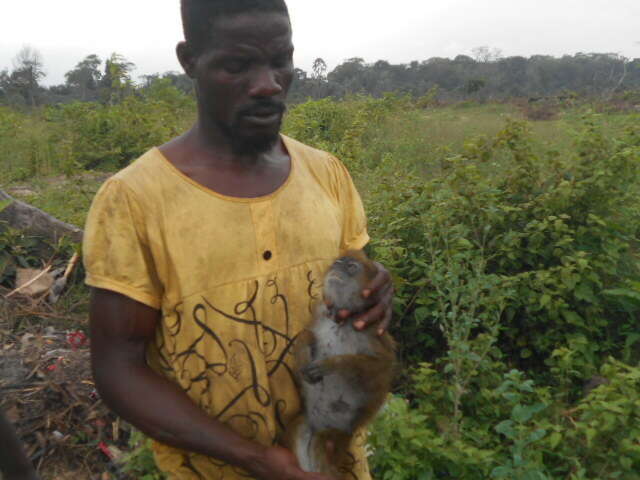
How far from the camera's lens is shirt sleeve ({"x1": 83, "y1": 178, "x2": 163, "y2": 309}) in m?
1.24

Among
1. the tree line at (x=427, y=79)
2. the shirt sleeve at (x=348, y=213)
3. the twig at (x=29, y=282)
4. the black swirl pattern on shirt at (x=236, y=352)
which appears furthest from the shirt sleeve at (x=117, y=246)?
the tree line at (x=427, y=79)

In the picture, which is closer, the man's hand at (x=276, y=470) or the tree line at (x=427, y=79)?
the man's hand at (x=276, y=470)

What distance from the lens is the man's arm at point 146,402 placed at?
4.17 feet

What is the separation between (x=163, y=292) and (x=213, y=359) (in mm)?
203

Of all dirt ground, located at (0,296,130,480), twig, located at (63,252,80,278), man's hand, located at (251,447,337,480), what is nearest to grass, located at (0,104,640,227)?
twig, located at (63,252,80,278)

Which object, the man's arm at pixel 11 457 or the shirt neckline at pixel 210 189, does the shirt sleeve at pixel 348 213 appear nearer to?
the shirt neckline at pixel 210 189

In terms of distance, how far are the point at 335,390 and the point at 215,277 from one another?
477 millimetres

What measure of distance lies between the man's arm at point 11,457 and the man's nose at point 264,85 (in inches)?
33.5

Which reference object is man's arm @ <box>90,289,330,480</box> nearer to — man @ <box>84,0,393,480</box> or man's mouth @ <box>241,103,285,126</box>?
man @ <box>84,0,393,480</box>

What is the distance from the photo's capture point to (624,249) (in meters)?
3.89

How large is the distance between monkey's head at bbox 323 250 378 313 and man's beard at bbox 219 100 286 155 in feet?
1.20


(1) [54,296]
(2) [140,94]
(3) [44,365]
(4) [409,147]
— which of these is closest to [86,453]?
(3) [44,365]

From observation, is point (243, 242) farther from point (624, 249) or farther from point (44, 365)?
point (624, 249)

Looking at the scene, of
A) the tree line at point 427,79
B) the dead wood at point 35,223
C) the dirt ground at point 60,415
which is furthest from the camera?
the tree line at point 427,79
